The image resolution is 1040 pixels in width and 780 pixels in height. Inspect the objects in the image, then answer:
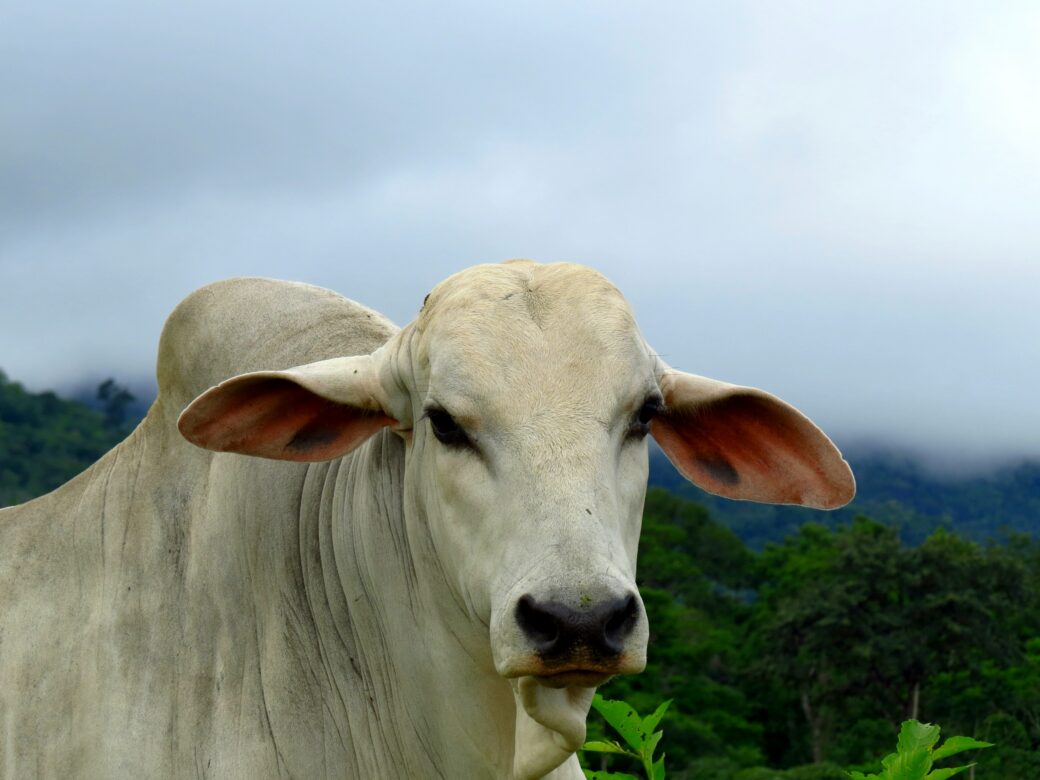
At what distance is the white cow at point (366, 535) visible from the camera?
407 cm

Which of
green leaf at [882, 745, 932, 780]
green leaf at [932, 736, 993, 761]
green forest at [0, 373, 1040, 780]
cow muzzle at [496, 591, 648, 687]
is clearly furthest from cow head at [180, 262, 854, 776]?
green forest at [0, 373, 1040, 780]

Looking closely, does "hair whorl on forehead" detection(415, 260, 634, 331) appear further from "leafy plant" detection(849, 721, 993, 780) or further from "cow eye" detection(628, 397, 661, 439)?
"leafy plant" detection(849, 721, 993, 780)

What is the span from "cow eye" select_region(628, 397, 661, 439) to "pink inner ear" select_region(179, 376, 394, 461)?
80cm

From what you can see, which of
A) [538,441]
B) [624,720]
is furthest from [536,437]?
[624,720]

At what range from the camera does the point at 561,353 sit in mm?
4258

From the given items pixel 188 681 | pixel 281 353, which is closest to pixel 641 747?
pixel 188 681

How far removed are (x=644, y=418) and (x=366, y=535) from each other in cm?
98

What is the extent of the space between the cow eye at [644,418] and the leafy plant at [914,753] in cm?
104

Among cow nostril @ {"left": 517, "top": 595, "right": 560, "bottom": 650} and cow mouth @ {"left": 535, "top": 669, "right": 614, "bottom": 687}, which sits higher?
cow nostril @ {"left": 517, "top": 595, "right": 560, "bottom": 650}

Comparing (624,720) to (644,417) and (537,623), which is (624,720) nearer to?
(537,623)

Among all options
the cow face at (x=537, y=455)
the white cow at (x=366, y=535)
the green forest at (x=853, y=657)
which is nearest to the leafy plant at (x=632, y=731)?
the white cow at (x=366, y=535)

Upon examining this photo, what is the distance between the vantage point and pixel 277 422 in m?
4.79

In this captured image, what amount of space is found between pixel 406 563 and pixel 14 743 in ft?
4.82

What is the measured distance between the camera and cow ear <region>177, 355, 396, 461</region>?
15.3 ft
